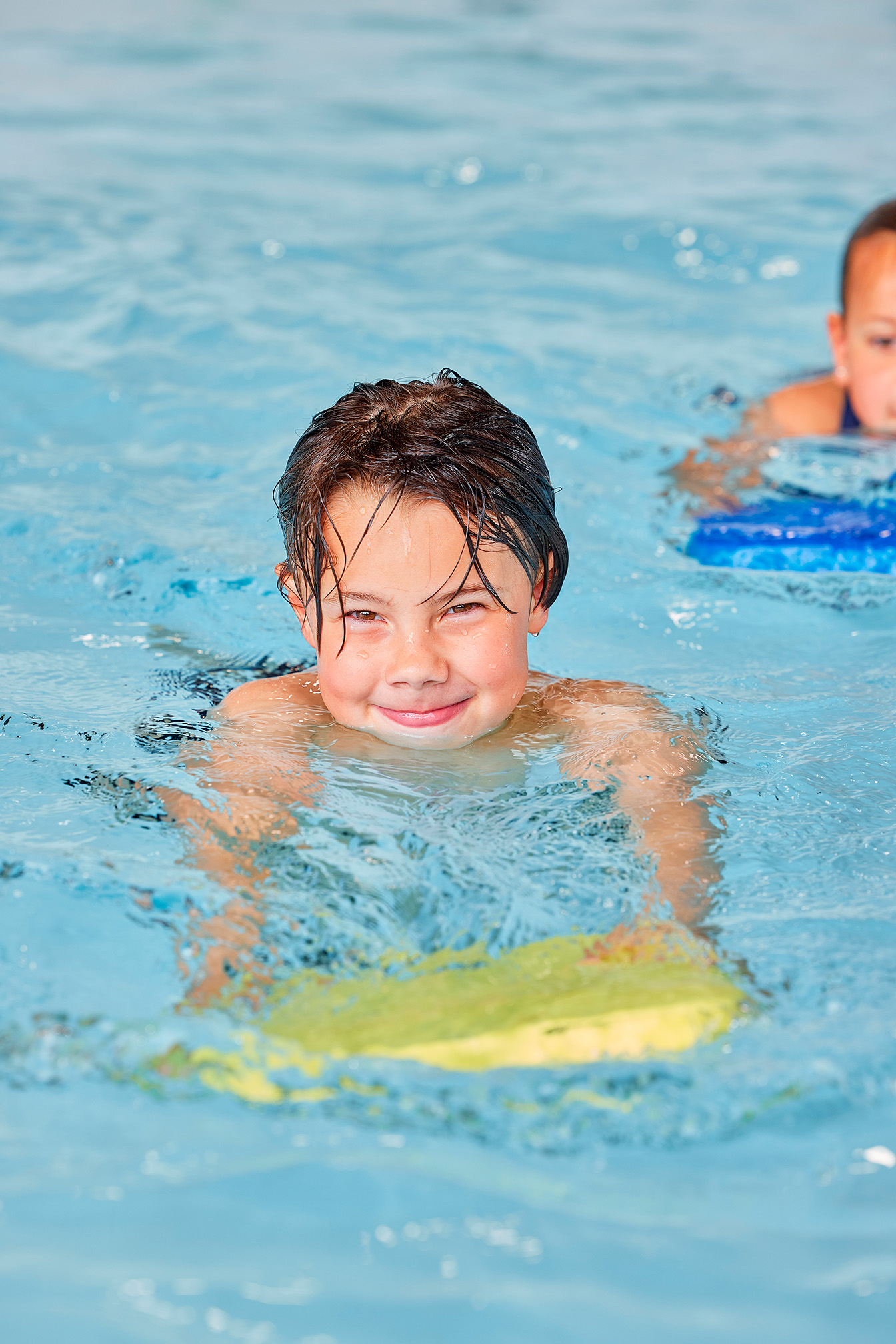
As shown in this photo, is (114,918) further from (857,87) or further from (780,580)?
(857,87)

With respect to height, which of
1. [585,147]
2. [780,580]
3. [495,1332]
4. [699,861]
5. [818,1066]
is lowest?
[495,1332]

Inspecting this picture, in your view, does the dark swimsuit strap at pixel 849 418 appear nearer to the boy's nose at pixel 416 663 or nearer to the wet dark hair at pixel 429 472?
the wet dark hair at pixel 429 472

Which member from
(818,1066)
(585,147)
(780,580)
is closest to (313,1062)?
(818,1066)

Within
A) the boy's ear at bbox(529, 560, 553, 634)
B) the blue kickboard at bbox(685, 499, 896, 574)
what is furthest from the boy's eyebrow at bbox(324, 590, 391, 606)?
the blue kickboard at bbox(685, 499, 896, 574)

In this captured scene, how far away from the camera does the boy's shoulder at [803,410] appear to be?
4684mm

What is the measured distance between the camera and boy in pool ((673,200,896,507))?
14.5 ft

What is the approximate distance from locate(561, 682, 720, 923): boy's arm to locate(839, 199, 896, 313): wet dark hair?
2405mm

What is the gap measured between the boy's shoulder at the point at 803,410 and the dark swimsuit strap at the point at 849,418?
0.6 inches

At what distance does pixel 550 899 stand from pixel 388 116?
26.2 ft

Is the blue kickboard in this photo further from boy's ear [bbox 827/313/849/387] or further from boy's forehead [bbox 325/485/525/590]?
boy's forehead [bbox 325/485/525/590]

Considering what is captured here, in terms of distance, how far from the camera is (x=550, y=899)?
2172 millimetres

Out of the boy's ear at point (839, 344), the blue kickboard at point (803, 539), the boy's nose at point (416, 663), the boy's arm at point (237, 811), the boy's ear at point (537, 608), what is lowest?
the boy's arm at point (237, 811)

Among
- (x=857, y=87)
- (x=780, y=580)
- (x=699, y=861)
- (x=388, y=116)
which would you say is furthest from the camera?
(x=857, y=87)

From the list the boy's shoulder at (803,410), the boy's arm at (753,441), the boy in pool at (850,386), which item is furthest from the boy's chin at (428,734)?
the boy's shoulder at (803,410)
